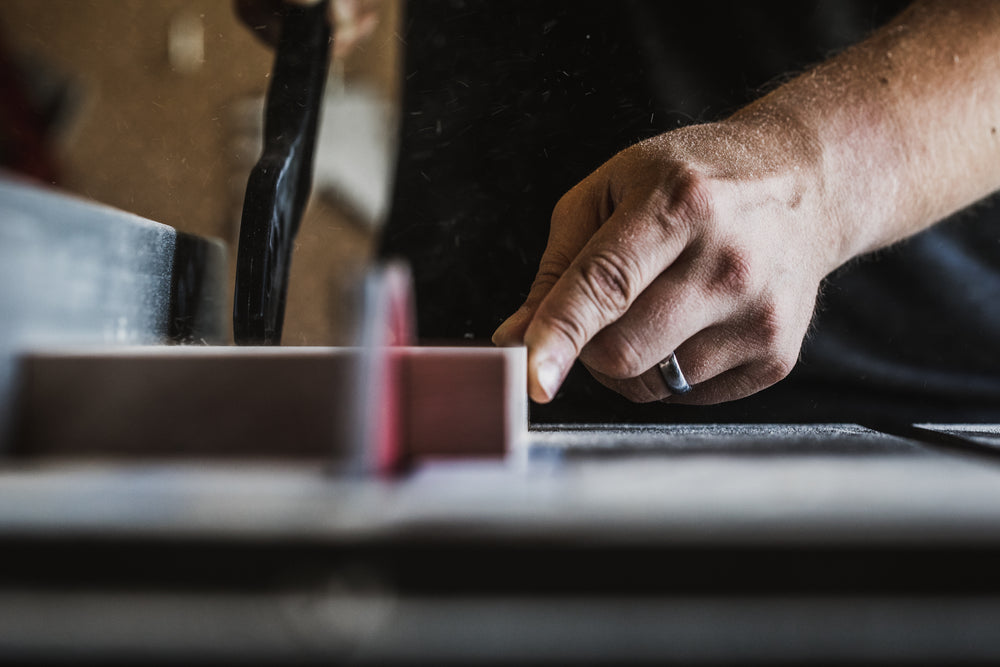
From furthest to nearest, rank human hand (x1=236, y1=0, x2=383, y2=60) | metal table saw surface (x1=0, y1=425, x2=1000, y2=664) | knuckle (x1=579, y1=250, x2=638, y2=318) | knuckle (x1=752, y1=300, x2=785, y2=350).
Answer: human hand (x1=236, y1=0, x2=383, y2=60) < knuckle (x1=752, y1=300, x2=785, y2=350) < knuckle (x1=579, y1=250, x2=638, y2=318) < metal table saw surface (x1=0, y1=425, x2=1000, y2=664)

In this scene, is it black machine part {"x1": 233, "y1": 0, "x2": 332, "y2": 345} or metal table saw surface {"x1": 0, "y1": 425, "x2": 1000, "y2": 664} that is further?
black machine part {"x1": 233, "y1": 0, "x2": 332, "y2": 345}

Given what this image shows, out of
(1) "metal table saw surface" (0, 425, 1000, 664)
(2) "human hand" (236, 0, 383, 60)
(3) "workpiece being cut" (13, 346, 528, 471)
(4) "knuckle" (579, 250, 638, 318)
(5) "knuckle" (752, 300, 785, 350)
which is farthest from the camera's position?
(2) "human hand" (236, 0, 383, 60)

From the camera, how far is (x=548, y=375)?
37 cm

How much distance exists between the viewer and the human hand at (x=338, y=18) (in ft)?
2.23

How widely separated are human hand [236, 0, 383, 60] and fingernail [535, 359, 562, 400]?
440mm

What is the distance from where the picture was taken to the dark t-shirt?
703 mm

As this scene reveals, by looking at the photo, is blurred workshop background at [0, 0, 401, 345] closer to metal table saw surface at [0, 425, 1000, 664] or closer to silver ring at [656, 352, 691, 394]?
silver ring at [656, 352, 691, 394]

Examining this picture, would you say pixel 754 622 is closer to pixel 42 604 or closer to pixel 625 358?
pixel 42 604

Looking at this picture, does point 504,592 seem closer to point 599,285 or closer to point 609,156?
point 599,285

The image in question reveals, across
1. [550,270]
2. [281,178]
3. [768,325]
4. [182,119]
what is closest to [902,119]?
[768,325]

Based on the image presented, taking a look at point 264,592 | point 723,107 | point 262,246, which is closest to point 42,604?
point 264,592

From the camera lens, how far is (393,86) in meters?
0.82

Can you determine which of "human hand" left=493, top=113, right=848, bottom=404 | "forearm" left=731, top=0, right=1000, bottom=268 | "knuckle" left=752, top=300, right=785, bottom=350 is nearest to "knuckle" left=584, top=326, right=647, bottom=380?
"human hand" left=493, top=113, right=848, bottom=404

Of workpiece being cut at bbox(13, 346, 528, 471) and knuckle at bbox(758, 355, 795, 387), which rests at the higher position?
Answer: knuckle at bbox(758, 355, 795, 387)
